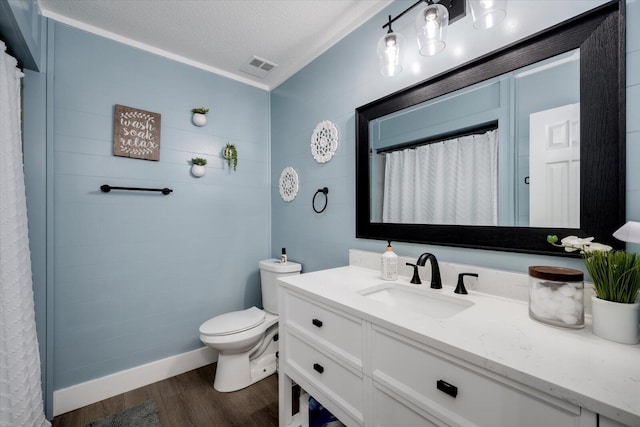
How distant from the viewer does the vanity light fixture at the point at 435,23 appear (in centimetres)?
104

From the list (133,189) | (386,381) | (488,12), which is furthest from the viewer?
(133,189)

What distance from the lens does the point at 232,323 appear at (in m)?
1.90

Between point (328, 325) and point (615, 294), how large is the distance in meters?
0.91

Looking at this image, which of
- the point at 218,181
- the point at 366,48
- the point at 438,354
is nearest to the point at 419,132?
the point at 366,48

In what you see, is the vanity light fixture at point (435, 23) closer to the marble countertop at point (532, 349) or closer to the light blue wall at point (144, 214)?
the marble countertop at point (532, 349)

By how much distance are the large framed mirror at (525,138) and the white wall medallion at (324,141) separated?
1.50 ft

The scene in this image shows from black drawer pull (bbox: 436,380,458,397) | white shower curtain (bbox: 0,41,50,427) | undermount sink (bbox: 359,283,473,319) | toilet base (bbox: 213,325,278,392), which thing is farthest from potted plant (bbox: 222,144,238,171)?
black drawer pull (bbox: 436,380,458,397)

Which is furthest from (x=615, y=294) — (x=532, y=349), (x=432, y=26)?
(x=432, y=26)

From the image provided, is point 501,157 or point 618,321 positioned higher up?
point 501,157

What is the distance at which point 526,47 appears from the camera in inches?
42.5

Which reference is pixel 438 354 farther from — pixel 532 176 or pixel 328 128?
pixel 328 128

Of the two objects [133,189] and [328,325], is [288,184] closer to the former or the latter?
[133,189]

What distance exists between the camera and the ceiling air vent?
2201mm

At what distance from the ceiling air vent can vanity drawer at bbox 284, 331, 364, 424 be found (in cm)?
200
